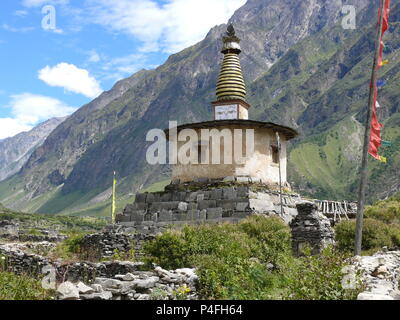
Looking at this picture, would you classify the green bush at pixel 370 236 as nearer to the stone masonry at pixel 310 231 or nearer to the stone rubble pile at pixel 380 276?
the stone masonry at pixel 310 231

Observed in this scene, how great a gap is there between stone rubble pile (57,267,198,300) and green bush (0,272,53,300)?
0.55m

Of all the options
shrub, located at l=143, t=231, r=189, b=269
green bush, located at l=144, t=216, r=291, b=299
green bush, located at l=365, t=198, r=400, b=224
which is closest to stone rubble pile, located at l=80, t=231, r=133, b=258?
green bush, located at l=144, t=216, r=291, b=299

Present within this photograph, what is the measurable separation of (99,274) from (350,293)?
25.5 ft

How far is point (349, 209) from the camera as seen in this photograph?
3238 cm

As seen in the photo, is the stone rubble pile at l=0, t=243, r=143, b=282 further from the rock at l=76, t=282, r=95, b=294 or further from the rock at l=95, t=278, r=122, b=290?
the rock at l=76, t=282, r=95, b=294

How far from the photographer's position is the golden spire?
29.8 m

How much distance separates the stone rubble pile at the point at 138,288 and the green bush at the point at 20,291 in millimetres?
550

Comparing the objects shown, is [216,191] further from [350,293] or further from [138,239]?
[350,293]

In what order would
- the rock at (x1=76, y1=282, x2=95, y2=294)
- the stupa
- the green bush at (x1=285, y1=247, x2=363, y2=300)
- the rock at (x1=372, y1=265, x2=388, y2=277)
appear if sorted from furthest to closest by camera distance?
the stupa < the rock at (x1=372, y1=265, x2=388, y2=277) < the rock at (x1=76, y1=282, x2=95, y2=294) < the green bush at (x1=285, y1=247, x2=363, y2=300)

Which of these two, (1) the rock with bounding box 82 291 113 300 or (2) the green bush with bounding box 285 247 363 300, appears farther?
(2) the green bush with bounding box 285 247 363 300

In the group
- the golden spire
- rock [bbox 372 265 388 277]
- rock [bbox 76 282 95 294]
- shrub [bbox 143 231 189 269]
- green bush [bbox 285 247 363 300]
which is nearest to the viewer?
green bush [bbox 285 247 363 300]

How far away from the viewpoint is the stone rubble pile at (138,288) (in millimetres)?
8969
